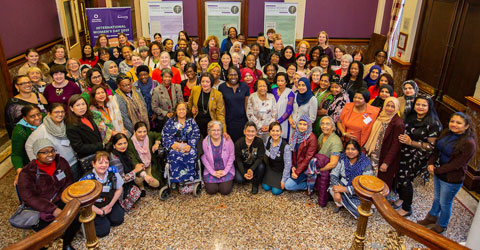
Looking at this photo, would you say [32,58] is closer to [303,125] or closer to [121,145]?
[121,145]

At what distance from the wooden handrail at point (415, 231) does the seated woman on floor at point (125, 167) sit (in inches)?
110

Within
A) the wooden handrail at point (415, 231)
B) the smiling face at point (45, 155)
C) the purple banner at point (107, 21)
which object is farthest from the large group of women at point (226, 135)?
the purple banner at point (107, 21)

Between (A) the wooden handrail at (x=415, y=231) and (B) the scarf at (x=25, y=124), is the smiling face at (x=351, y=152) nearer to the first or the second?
(A) the wooden handrail at (x=415, y=231)

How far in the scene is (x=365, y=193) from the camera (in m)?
1.89

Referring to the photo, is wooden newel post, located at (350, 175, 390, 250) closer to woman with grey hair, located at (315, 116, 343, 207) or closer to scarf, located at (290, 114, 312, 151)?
woman with grey hair, located at (315, 116, 343, 207)

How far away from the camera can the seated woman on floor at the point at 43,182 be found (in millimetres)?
2924

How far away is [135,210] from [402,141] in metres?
3.11

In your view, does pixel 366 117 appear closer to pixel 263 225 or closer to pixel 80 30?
pixel 263 225

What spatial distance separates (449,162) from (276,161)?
1.87m

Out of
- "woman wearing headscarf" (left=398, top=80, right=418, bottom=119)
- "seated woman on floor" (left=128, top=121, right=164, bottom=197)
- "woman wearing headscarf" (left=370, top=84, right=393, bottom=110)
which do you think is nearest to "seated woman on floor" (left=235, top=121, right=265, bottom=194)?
"seated woman on floor" (left=128, top=121, right=164, bottom=197)

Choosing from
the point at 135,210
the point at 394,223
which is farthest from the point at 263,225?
the point at 394,223

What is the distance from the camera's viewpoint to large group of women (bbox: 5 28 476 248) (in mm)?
3318

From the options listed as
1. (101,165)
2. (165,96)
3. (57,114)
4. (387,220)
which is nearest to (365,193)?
(387,220)

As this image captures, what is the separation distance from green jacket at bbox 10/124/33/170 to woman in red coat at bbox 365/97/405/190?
3735 millimetres
